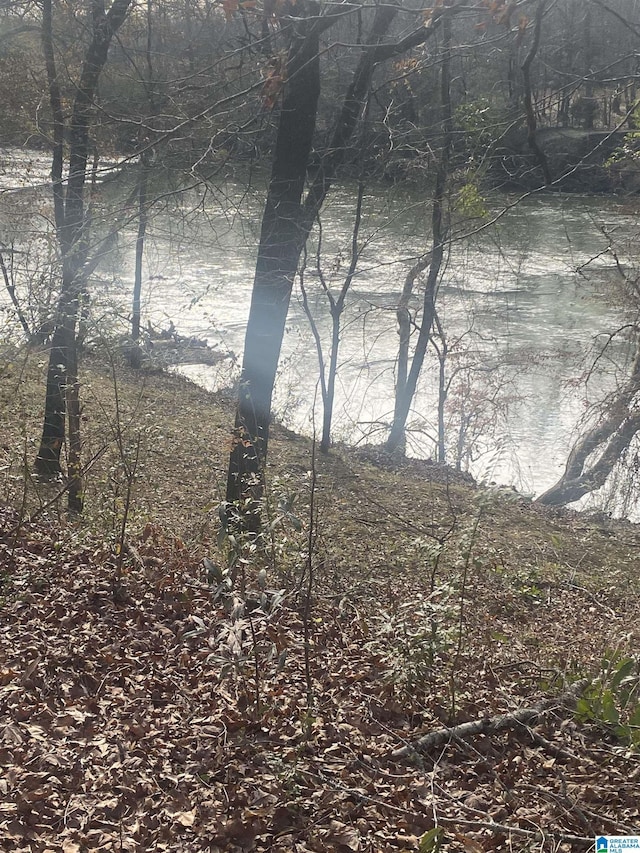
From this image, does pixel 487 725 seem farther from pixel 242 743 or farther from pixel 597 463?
pixel 597 463

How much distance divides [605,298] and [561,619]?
50.9ft

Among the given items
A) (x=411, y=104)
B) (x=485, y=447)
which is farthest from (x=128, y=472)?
(x=485, y=447)

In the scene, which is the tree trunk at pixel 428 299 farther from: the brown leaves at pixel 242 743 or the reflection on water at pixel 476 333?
the brown leaves at pixel 242 743

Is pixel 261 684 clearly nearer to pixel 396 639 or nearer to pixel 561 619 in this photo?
pixel 396 639

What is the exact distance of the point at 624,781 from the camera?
3.72 m

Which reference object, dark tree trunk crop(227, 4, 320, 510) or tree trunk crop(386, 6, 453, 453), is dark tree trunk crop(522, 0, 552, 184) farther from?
tree trunk crop(386, 6, 453, 453)

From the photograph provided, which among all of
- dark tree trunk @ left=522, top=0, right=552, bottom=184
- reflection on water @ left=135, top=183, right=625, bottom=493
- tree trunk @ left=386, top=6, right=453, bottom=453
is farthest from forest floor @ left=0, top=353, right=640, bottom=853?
reflection on water @ left=135, top=183, right=625, bottom=493

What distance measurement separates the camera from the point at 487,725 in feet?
13.5

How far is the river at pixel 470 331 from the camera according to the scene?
18.8 metres

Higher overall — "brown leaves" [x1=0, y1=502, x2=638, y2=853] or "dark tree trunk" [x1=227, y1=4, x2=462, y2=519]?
"dark tree trunk" [x1=227, y1=4, x2=462, y2=519]

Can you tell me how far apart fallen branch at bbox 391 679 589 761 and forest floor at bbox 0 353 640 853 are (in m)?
0.01

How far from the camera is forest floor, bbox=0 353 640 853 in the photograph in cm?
341

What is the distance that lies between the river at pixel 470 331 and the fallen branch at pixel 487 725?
12860mm

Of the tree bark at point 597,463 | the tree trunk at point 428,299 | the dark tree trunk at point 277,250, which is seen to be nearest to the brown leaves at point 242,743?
the dark tree trunk at point 277,250
